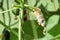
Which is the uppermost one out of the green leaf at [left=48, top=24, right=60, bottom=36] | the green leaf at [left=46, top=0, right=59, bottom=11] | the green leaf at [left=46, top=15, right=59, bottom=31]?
the green leaf at [left=46, top=0, right=59, bottom=11]

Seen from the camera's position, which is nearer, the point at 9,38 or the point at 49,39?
the point at 49,39

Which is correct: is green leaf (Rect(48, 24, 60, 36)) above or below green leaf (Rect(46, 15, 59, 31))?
below

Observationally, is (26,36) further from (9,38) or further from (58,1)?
(58,1)

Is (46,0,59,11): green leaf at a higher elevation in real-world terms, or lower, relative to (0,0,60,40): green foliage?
higher

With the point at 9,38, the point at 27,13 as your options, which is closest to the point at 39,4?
the point at 27,13

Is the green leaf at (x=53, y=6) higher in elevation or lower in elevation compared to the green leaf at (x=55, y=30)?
higher

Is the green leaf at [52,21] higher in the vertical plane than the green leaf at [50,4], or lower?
lower

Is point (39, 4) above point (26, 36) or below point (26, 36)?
above

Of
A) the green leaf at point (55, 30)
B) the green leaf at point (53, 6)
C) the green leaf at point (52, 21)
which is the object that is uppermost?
the green leaf at point (53, 6)

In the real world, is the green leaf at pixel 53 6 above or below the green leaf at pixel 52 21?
above

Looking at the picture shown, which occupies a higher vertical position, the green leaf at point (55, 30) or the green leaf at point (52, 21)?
the green leaf at point (52, 21)
